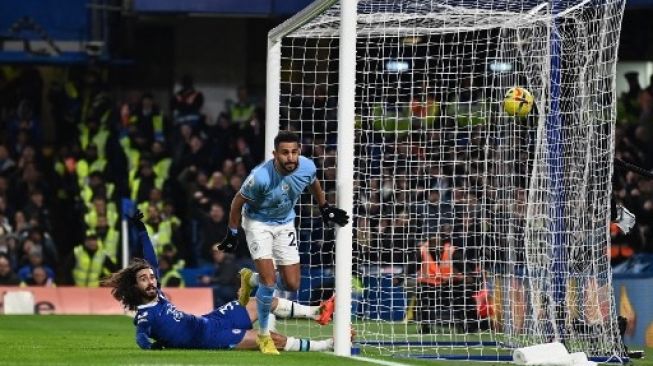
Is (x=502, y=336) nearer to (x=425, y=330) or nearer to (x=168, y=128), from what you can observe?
(x=425, y=330)

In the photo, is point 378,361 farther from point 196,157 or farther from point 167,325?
point 196,157

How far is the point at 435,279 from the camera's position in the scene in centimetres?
1794

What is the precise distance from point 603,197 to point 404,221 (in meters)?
3.97

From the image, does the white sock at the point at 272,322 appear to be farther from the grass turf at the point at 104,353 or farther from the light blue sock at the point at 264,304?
the grass turf at the point at 104,353

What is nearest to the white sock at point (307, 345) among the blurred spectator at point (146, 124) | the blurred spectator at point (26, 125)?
the blurred spectator at point (146, 124)

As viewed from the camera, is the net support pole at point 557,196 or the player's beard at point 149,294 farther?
the net support pole at point 557,196

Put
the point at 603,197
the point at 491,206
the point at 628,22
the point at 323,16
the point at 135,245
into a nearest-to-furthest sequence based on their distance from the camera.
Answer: the point at 603,197
the point at 323,16
the point at 491,206
the point at 135,245
the point at 628,22

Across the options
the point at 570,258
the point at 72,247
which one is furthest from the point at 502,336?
the point at 72,247

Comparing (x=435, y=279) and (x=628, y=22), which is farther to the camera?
(x=628, y=22)

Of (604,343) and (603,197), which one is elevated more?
(603,197)

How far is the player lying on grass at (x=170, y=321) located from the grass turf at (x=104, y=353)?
26cm

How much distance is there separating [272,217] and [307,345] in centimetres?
119

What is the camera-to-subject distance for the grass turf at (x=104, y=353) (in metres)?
12.5

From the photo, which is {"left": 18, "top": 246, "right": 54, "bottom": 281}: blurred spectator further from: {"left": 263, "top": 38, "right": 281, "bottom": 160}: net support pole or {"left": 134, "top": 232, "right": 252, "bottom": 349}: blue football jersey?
{"left": 134, "top": 232, "right": 252, "bottom": 349}: blue football jersey
